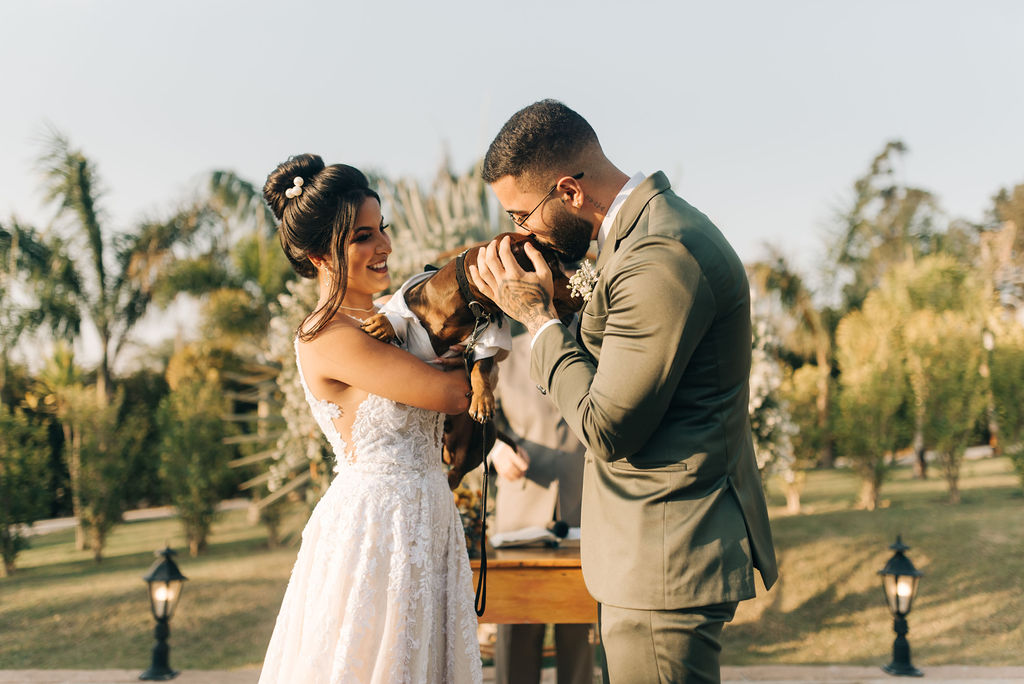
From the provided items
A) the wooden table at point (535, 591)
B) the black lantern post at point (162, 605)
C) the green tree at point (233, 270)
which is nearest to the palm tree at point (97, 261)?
the green tree at point (233, 270)

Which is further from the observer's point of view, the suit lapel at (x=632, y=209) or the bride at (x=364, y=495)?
the bride at (x=364, y=495)

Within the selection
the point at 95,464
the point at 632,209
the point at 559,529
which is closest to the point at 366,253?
the point at 632,209

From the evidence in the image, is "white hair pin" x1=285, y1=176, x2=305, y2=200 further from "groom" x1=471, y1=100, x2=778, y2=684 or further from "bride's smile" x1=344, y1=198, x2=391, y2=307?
"groom" x1=471, y1=100, x2=778, y2=684

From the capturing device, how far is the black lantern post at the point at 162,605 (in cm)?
529

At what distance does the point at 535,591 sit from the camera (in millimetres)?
3307

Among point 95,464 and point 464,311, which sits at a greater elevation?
point 464,311

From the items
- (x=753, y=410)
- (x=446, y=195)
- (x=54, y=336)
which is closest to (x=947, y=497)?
(x=753, y=410)

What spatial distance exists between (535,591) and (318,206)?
1.91 m

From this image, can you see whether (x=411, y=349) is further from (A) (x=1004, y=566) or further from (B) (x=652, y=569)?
(A) (x=1004, y=566)

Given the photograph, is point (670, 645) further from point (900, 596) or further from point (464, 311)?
point (900, 596)

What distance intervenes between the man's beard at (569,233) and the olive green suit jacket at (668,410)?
0.68 feet

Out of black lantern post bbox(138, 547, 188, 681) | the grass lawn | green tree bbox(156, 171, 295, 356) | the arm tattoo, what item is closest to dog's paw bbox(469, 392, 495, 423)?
the arm tattoo

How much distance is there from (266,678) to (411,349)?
1.07 metres

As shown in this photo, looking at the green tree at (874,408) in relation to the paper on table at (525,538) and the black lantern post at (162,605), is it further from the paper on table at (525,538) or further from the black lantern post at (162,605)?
the black lantern post at (162,605)
